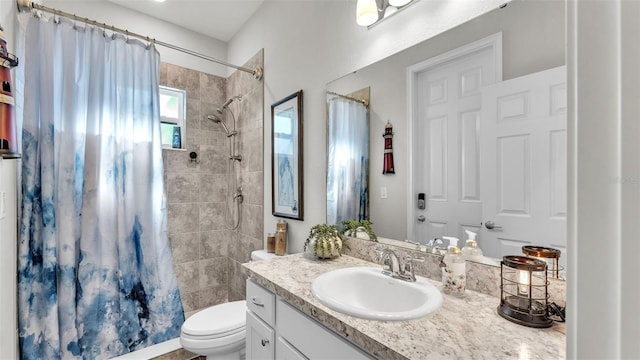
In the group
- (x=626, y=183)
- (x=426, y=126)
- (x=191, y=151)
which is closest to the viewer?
(x=626, y=183)

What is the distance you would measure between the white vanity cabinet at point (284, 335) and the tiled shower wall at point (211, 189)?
1085mm

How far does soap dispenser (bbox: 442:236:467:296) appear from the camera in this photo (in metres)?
0.98

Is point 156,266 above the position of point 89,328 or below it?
above

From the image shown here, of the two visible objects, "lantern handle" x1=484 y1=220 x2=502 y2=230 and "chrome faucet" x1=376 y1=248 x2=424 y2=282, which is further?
"chrome faucet" x1=376 y1=248 x2=424 y2=282

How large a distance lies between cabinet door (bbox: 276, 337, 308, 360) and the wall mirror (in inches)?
25.5

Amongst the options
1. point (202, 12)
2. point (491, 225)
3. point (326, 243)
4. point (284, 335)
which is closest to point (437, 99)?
point (491, 225)

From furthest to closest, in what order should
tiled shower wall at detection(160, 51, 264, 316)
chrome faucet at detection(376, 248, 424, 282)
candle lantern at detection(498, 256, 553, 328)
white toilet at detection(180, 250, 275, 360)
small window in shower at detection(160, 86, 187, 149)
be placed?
small window in shower at detection(160, 86, 187, 149) < tiled shower wall at detection(160, 51, 264, 316) < white toilet at detection(180, 250, 275, 360) < chrome faucet at detection(376, 248, 424, 282) < candle lantern at detection(498, 256, 553, 328)

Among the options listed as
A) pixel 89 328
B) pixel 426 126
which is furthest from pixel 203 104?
pixel 426 126

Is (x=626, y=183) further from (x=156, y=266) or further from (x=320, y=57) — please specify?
(x=156, y=266)

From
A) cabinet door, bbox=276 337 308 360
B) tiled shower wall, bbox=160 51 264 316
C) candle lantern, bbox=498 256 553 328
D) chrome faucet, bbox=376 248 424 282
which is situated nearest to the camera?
candle lantern, bbox=498 256 553 328

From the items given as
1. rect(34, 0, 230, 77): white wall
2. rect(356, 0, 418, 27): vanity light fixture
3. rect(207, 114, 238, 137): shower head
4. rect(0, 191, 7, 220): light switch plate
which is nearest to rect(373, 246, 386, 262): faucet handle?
rect(356, 0, 418, 27): vanity light fixture

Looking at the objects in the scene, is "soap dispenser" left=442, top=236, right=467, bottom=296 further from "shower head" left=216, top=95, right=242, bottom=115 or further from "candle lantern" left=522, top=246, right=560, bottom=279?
"shower head" left=216, top=95, right=242, bottom=115

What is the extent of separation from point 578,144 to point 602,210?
7 cm

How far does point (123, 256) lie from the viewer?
1927 millimetres
